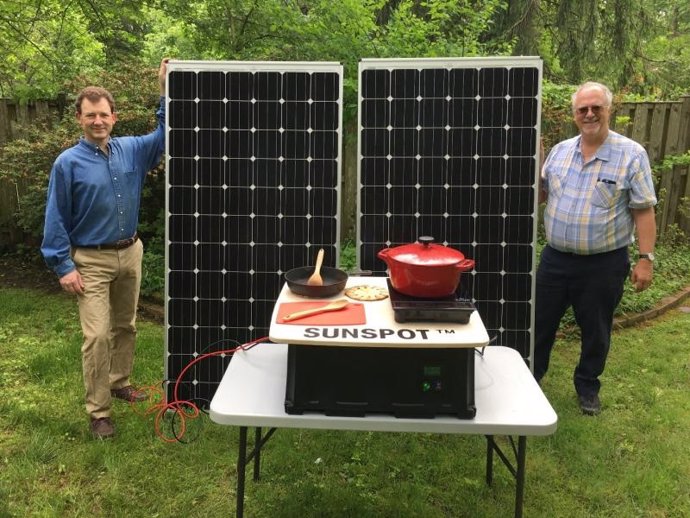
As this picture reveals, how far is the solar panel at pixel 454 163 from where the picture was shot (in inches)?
151

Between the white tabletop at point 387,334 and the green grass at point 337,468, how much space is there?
1435mm

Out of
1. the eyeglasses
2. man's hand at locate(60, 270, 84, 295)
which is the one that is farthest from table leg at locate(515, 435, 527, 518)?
man's hand at locate(60, 270, 84, 295)

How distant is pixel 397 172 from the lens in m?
3.89

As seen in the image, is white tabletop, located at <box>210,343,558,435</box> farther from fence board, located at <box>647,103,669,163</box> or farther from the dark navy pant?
fence board, located at <box>647,103,669,163</box>

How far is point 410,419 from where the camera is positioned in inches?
98.4

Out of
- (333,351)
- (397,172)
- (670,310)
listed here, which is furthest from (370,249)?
(670,310)

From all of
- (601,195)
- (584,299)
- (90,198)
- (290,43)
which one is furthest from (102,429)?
(290,43)

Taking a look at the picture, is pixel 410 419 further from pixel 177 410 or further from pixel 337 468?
pixel 177 410

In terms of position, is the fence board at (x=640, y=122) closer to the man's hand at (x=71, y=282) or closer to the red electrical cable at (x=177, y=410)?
the red electrical cable at (x=177, y=410)

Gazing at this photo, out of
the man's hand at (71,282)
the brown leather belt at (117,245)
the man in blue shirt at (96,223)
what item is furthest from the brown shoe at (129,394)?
the brown leather belt at (117,245)

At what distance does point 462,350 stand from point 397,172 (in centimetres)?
173

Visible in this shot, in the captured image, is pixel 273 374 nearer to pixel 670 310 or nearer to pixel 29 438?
pixel 29 438

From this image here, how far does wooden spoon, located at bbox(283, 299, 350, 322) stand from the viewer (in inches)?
100

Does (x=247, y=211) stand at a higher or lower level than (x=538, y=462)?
higher
